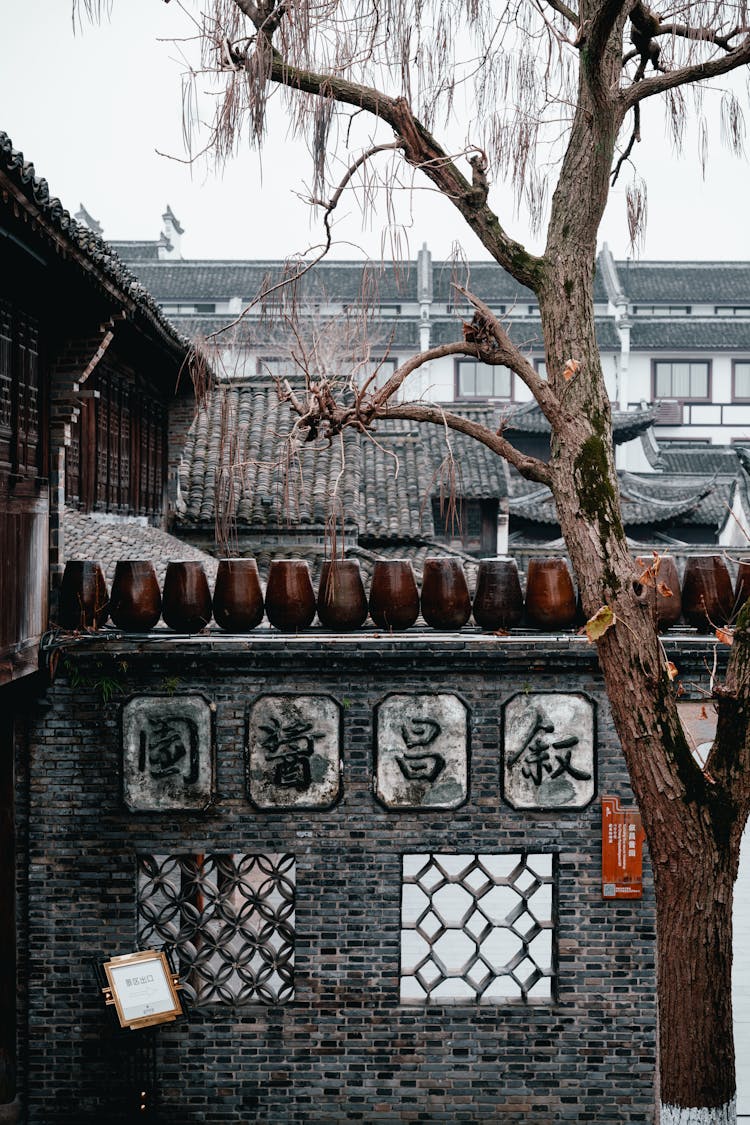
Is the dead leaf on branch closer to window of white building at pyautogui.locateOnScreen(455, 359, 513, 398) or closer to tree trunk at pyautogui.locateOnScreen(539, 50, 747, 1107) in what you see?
tree trunk at pyautogui.locateOnScreen(539, 50, 747, 1107)

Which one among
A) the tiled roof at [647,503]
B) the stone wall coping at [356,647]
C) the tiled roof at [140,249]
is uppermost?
the tiled roof at [140,249]

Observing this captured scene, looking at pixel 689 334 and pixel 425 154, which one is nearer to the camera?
pixel 425 154

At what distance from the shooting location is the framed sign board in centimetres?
555

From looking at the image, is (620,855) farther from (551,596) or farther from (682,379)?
(682,379)

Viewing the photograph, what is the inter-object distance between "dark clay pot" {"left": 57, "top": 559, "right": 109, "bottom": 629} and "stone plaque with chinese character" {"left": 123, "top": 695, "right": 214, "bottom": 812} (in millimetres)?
501

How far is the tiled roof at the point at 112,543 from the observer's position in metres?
6.96

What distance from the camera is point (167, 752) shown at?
19.5ft

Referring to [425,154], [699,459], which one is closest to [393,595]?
[425,154]

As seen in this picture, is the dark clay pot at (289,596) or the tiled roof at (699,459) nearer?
the dark clay pot at (289,596)

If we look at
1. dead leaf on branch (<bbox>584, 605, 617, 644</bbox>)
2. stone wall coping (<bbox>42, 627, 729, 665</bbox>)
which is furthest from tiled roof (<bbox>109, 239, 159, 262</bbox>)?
dead leaf on branch (<bbox>584, 605, 617, 644</bbox>)

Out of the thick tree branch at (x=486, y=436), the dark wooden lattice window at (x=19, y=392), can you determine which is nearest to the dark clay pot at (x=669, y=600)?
the thick tree branch at (x=486, y=436)

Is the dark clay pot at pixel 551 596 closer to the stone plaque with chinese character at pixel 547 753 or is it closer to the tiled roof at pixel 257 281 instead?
the stone plaque with chinese character at pixel 547 753

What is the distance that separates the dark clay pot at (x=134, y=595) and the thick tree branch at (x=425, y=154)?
2.59 m

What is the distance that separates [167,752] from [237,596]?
0.89m
